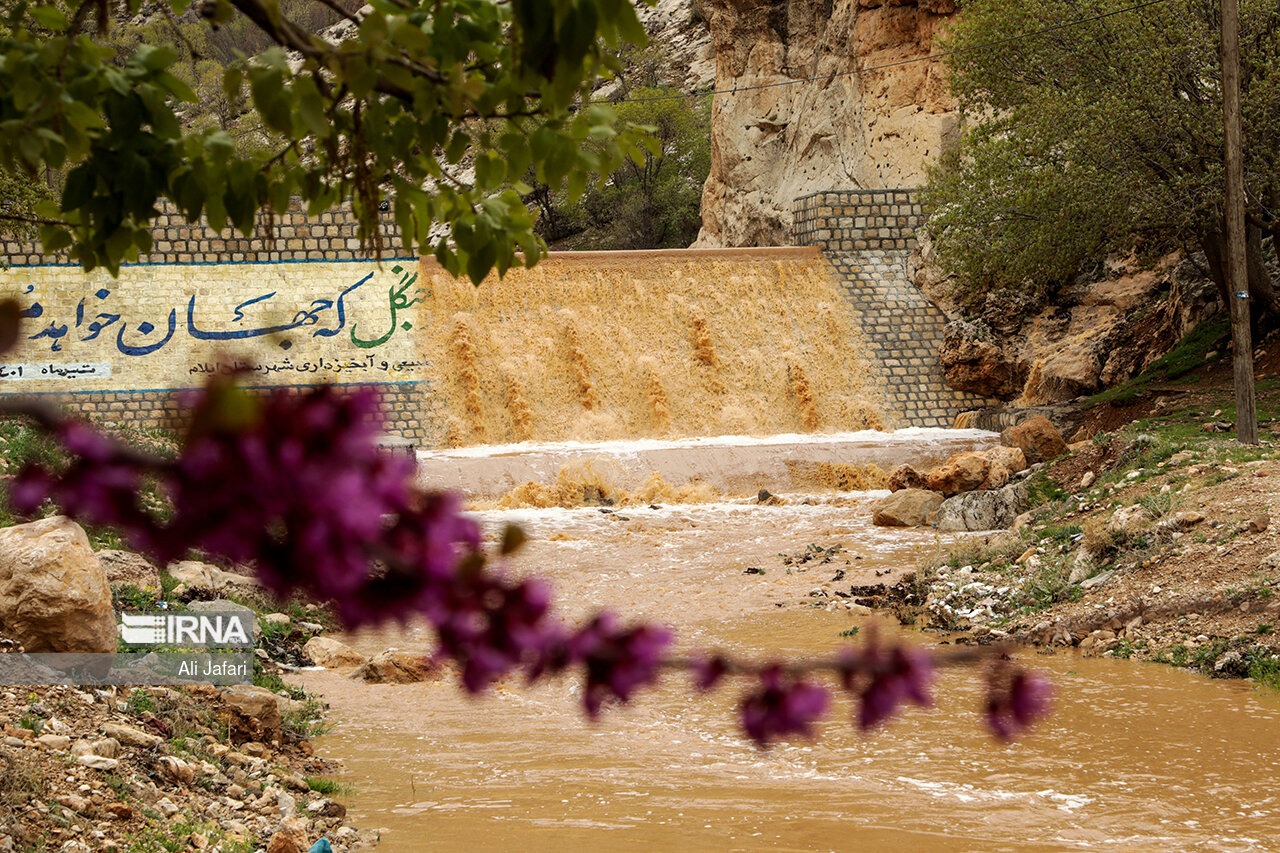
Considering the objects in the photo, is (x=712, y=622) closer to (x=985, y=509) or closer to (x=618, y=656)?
(x=985, y=509)

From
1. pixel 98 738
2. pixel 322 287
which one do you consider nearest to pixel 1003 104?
pixel 322 287

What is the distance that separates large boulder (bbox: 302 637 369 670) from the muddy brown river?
25cm

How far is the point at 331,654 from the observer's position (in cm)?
897

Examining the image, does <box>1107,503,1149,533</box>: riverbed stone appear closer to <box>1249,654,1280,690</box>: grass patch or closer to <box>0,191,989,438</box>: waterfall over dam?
<box>1249,654,1280,690</box>: grass patch

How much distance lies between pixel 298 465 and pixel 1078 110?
54.8 feet

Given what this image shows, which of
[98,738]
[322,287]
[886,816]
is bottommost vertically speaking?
[886,816]

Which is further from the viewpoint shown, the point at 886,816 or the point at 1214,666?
the point at 1214,666

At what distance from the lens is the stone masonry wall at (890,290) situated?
2203 centimetres

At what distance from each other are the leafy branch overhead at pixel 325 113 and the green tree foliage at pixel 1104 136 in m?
14.9

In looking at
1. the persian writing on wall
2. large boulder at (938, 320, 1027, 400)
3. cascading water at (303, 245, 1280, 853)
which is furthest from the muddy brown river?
large boulder at (938, 320, 1027, 400)

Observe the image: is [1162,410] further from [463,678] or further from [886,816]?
[463,678]

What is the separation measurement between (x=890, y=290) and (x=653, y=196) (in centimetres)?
1972

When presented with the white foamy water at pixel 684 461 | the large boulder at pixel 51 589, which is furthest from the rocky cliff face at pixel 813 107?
the large boulder at pixel 51 589

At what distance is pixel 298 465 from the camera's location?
4.09 feet
